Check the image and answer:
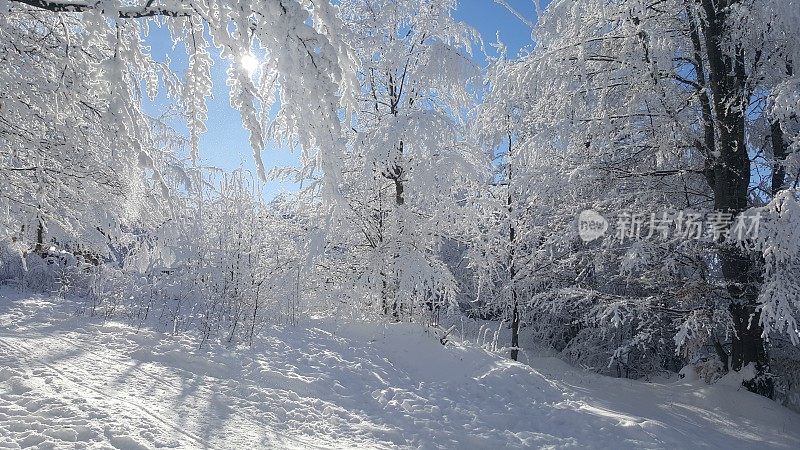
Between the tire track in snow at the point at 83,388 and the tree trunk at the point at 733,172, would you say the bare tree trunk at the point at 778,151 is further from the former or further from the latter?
the tire track in snow at the point at 83,388

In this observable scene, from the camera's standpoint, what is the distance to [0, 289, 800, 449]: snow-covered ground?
3.59m

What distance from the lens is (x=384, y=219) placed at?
28.3 feet

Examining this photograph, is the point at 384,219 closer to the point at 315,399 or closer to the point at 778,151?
the point at 315,399

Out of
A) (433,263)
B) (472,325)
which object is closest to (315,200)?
(433,263)

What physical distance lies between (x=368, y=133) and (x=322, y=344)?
3.39 meters

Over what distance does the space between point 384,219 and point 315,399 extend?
423cm

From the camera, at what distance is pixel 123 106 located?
2701 millimetres

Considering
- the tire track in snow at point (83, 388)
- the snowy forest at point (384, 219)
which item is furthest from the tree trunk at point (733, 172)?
the tire track in snow at point (83, 388)

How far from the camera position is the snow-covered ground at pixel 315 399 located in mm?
3588

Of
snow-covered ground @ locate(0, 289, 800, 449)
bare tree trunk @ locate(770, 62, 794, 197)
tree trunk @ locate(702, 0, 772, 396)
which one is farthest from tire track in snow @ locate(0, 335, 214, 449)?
bare tree trunk @ locate(770, 62, 794, 197)

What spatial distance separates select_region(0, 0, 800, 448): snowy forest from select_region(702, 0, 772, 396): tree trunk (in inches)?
1.7

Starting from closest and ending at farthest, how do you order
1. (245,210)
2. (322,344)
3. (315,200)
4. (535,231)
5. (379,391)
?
(379,391) → (322,344) → (315,200) → (535,231) → (245,210)

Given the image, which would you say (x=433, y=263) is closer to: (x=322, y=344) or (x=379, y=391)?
(x=322, y=344)

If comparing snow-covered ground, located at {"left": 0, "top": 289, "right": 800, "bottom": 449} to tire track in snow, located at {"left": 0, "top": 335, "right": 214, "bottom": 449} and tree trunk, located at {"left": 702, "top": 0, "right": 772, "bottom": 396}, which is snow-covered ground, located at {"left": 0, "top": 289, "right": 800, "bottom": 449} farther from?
tree trunk, located at {"left": 702, "top": 0, "right": 772, "bottom": 396}
